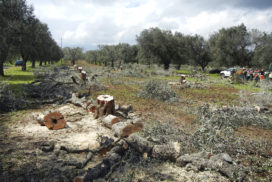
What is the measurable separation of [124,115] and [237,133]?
14.6 feet

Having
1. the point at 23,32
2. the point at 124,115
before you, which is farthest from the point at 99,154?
the point at 23,32

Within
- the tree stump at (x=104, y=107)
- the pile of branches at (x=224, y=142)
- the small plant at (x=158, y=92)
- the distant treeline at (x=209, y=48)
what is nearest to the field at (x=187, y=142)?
the pile of branches at (x=224, y=142)

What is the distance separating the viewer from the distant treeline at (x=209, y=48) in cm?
3162

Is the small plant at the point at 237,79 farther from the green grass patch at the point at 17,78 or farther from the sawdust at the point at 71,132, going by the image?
the green grass patch at the point at 17,78

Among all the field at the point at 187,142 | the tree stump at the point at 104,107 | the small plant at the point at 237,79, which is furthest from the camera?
the small plant at the point at 237,79

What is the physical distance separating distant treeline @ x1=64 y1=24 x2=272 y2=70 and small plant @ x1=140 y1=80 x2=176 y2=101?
2287 centimetres

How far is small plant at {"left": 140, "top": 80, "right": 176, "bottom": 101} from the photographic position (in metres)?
11.8

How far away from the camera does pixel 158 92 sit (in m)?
11.9

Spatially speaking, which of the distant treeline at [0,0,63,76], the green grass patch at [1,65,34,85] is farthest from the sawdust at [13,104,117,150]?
the distant treeline at [0,0,63,76]

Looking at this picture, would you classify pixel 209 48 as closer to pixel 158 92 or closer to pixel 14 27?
pixel 158 92

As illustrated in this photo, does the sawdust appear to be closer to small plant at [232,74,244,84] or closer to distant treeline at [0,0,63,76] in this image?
Answer: distant treeline at [0,0,63,76]

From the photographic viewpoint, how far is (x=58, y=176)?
3631mm

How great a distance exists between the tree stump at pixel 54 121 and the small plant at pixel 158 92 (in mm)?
6558

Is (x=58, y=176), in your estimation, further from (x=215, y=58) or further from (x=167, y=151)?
(x=215, y=58)
